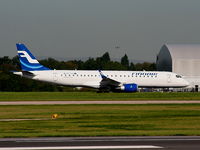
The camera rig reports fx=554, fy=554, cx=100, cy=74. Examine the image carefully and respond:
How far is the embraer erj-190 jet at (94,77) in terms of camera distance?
74562 mm

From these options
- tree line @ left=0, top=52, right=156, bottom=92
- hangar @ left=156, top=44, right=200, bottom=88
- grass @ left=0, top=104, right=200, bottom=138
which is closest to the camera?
grass @ left=0, top=104, right=200, bottom=138

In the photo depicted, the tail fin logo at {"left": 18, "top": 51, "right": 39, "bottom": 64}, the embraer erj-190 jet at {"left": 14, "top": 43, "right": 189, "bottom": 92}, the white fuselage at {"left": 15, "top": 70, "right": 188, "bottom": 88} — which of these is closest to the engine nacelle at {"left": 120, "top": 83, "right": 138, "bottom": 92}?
the embraer erj-190 jet at {"left": 14, "top": 43, "right": 189, "bottom": 92}

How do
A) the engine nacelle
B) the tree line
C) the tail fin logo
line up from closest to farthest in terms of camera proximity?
the engine nacelle
the tail fin logo
the tree line

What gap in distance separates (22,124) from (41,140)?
26.9 feet

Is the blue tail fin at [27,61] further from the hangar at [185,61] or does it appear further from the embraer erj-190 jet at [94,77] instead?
the hangar at [185,61]

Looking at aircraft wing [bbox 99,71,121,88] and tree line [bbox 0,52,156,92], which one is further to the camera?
tree line [bbox 0,52,156,92]

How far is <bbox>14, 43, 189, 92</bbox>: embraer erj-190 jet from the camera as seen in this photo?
245 feet

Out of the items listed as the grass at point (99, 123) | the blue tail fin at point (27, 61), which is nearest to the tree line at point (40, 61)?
the blue tail fin at point (27, 61)

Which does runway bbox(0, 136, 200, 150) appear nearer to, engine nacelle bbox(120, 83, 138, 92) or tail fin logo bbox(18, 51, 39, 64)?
engine nacelle bbox(120, 83, 138, 92)

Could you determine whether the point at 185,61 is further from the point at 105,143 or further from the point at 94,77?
the point at 105,143

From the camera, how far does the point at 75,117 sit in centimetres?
3300

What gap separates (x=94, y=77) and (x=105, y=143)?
5645cm

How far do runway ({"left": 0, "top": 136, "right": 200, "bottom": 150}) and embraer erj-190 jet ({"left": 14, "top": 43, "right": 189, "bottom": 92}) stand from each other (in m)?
52.5

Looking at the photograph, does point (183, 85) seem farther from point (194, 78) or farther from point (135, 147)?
point (135, 147)
